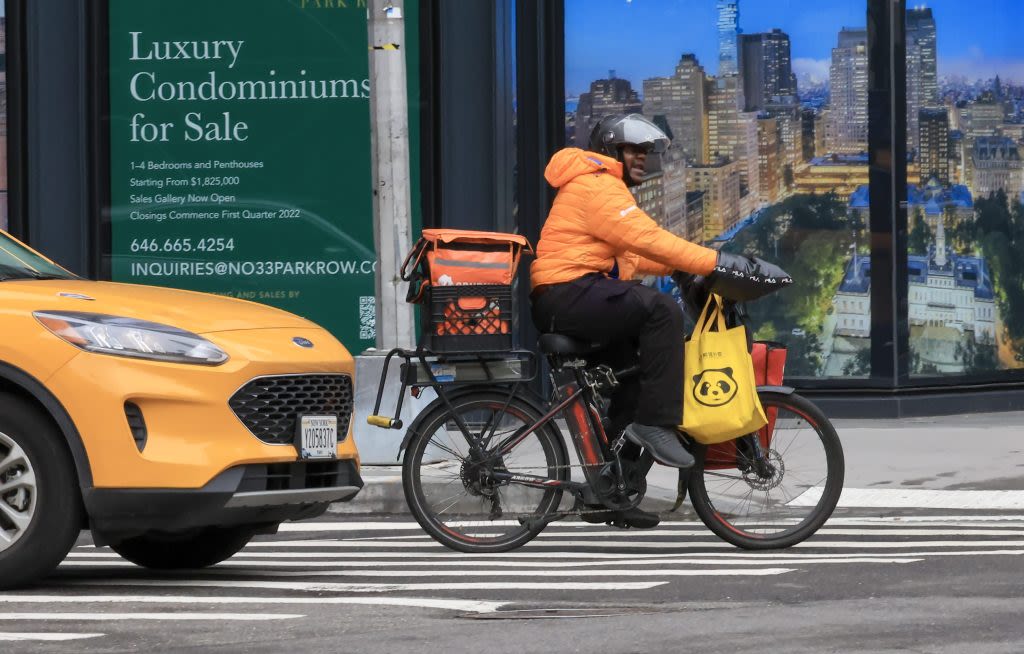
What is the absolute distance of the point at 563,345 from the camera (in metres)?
8.16

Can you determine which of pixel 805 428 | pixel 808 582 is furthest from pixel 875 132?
pixel 808 582

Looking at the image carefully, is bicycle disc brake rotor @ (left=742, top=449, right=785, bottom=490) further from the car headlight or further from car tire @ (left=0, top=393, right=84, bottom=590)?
car tire @ (left=0, top=393, right=84, bottom=590)

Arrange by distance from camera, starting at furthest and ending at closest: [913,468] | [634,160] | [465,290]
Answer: [913,468]
[634,160]
[465,290]

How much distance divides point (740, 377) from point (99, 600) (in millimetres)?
2837

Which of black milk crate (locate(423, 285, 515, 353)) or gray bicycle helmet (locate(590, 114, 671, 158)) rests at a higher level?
gray bicycle helmet (locate(590, 114, 671, 158))

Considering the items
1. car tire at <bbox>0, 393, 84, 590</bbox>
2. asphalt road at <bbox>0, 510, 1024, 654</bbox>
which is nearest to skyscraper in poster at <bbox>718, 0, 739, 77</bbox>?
asphalt road at <bbox>0, 510, 1024, 654</bbox>

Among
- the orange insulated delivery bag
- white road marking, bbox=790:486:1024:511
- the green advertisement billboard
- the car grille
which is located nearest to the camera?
the car grille

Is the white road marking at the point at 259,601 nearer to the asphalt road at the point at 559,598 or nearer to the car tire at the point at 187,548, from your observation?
the asphalt road at the point at 559,598

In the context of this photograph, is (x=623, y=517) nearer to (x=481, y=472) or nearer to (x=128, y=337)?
(x=481, y=472)

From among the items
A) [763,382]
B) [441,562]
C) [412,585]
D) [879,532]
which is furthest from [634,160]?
[412,585]

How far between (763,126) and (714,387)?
6.33 m

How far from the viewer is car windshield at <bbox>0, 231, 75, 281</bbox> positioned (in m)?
7.77

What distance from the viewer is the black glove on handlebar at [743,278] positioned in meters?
8.07

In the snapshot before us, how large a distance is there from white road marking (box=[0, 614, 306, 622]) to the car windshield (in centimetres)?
169
